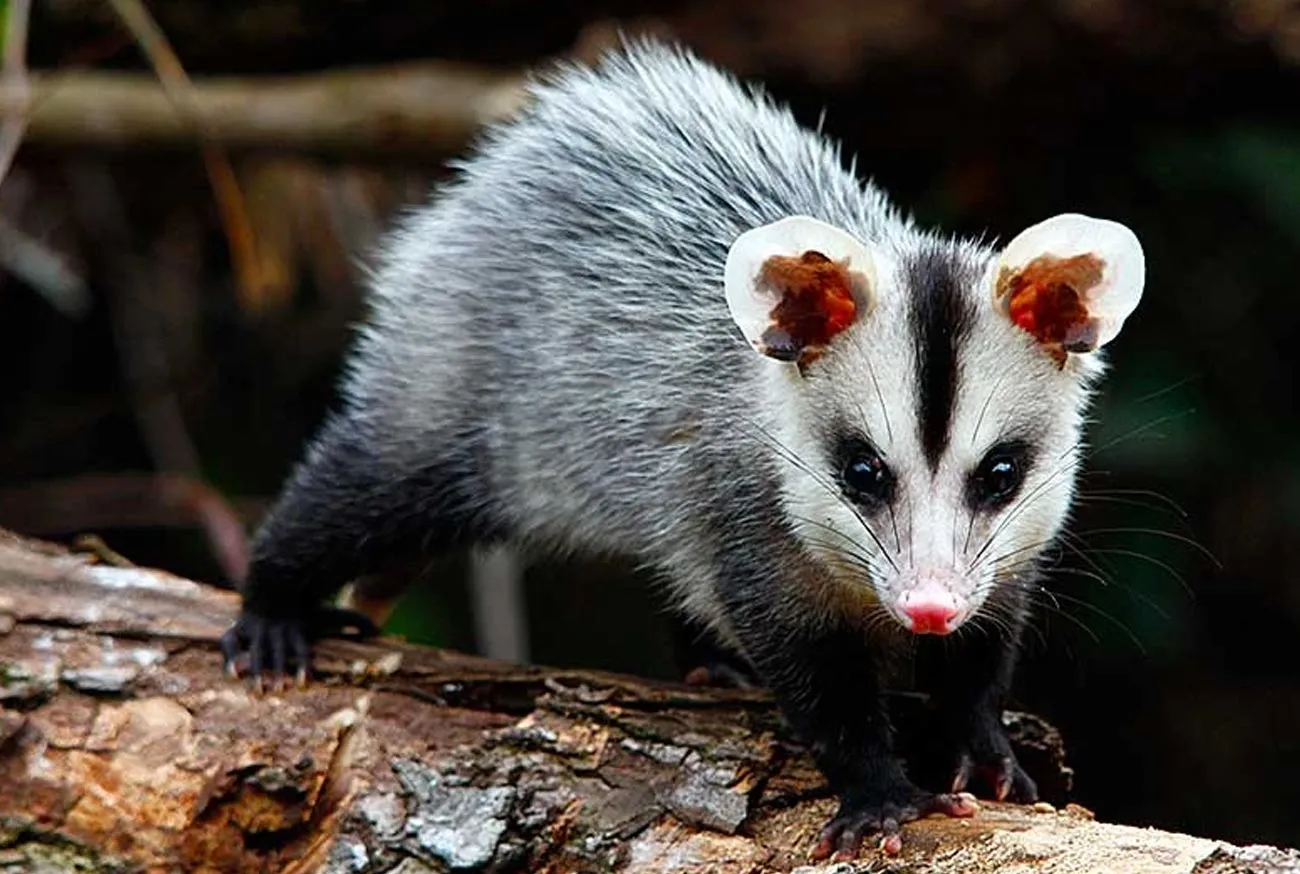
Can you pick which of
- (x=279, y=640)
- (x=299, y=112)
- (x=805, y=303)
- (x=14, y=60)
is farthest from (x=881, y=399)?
(x=299, y=112)

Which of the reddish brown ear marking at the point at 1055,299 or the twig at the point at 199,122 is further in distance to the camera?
the twig at the point at 199,122

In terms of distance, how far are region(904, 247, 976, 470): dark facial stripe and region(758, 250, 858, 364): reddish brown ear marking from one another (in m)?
0.14

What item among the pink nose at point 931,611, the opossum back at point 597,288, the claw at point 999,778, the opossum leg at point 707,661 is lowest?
the claw at point 999,778

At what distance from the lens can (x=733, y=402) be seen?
14.0 ft

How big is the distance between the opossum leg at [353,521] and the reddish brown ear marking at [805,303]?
124 cm

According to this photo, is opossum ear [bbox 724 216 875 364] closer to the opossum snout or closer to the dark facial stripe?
the dark facial stripe

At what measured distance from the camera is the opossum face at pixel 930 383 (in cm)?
369

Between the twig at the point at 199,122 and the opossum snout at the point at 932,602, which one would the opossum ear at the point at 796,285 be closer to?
the opossum snout at the point at 932,602

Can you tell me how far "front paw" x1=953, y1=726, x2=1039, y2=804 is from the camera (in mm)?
4137

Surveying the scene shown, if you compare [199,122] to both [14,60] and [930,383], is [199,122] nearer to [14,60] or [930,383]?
[14,60]

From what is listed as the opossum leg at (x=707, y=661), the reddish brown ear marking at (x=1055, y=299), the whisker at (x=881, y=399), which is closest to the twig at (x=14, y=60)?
the opossum leg at (x=707, y=661)

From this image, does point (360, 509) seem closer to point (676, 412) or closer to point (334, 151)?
point (676, 412)

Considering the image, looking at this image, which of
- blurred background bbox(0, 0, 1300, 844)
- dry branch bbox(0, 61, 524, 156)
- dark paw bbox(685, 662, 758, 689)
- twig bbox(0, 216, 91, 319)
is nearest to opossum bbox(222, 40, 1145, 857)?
dark paw bbox(685, 662, 758, 689)

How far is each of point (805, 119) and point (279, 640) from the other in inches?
139
